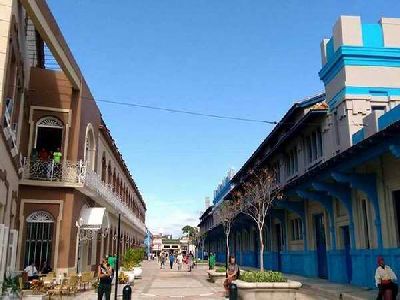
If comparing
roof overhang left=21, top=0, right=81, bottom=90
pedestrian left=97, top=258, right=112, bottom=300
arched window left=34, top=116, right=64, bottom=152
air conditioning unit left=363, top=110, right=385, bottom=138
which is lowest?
pedestrian left=97, top=258, right=112, bottom=300

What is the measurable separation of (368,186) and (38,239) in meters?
14.3

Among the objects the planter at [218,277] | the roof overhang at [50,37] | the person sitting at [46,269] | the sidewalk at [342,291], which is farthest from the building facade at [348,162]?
the person sitting at [46,269]

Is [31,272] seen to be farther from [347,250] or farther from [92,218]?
[347,250]

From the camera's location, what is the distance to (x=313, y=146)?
2127 centimetres

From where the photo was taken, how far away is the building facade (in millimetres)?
13742

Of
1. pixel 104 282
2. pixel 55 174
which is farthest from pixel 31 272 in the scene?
pixel 104 282

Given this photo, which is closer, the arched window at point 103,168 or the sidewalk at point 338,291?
the sidewalk at point 338,291

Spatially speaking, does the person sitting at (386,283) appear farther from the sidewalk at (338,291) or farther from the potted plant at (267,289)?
the potted plant at (267,289)

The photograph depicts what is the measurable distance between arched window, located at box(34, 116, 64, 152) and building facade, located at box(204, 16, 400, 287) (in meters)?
11.3

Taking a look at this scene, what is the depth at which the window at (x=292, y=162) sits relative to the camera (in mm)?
24266

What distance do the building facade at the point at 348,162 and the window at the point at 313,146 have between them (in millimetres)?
47

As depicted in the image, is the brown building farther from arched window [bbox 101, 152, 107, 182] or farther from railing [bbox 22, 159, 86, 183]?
arched window [bbox 101, 152, 107, 182]

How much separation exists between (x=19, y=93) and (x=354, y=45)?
533 inches

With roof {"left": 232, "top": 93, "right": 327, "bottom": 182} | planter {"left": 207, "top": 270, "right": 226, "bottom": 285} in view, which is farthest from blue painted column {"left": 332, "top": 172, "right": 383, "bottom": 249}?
planter {"left": 207, "top": 270, "right": 226, "bottom": 285}
